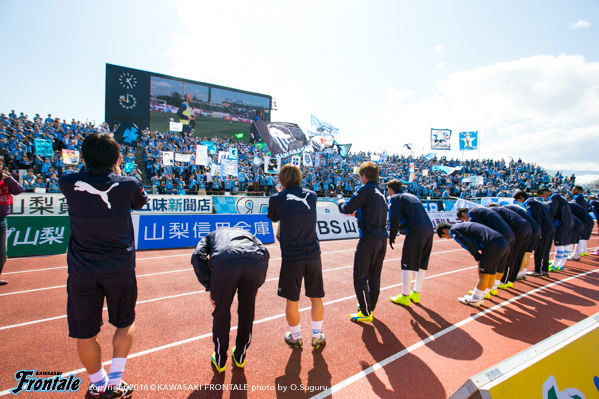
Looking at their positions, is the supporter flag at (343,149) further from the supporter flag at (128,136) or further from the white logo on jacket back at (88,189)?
the white logo on jacket back at (88,189)

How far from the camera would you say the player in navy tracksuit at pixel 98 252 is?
2189 mm

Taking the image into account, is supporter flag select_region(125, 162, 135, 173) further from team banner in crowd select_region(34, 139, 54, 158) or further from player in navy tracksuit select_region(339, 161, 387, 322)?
player in navy tracksuit select_region(339, 161, 387, 322)

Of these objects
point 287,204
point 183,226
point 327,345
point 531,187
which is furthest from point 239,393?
point 531,187

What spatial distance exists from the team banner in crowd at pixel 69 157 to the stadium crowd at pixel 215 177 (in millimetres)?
861

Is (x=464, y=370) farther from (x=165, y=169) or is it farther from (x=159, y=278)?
(x=165, y=169)

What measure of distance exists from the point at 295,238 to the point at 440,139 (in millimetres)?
41272

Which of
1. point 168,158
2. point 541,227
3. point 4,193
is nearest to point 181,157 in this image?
point 168,158

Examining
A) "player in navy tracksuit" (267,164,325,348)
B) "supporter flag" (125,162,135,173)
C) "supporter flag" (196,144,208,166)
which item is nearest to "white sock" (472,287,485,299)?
"player in navy tracksuit" (267,164,325,348)

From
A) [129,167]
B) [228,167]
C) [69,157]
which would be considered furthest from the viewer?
[228,167]

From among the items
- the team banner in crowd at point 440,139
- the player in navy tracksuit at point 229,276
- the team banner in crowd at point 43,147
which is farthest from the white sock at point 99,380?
the team banner in crowd at point 440,139

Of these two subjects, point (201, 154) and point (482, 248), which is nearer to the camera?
point (482, 248)

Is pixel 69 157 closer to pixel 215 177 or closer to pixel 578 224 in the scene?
pixel 215 177

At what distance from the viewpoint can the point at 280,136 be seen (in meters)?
32.9

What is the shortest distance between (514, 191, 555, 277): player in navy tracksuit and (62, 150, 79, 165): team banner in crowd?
1887 cm
